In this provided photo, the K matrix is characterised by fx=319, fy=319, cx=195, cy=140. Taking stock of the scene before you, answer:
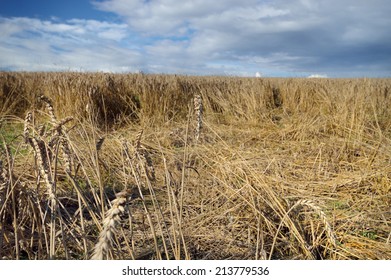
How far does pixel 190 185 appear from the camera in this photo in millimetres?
1846

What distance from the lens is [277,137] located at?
9.51 feet

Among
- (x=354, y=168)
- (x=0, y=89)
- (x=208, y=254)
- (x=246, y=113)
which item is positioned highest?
(x=0, y=89)

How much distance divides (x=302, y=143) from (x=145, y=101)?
6.86ft

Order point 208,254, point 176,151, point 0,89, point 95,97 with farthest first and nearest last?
1. point 0,89
2. point 95,97
3. point 176,151
4. point 208,254

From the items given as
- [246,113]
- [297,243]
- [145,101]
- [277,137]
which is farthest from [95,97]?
[297,243]

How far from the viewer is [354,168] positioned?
1989 mm

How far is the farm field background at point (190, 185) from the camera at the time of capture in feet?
2.87

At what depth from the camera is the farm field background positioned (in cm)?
88
